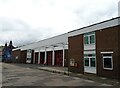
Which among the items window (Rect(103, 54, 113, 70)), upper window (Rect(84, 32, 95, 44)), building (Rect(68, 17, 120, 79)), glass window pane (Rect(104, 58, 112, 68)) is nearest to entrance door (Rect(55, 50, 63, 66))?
building (Rect(68, 17, 120, 79))

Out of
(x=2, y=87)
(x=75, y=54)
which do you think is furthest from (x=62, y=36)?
(x=2, y=87)

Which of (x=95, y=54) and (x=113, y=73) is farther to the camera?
(x=95, y=54)

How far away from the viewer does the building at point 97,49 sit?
1759 cm

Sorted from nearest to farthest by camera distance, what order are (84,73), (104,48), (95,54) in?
(104,48) → (95,54) → (84,73)

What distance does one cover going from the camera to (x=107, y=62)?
60.5 feet

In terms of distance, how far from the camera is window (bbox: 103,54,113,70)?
59.1 ft

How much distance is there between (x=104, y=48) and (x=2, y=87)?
11076mm

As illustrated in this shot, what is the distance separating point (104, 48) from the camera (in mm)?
18906

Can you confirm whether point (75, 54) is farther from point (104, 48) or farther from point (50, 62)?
point (50, 62)

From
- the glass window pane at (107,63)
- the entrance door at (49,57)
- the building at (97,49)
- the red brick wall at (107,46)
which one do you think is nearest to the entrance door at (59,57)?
the entrance door at (49,57)

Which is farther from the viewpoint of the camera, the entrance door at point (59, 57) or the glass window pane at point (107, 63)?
the entrance door at point (59, 57)

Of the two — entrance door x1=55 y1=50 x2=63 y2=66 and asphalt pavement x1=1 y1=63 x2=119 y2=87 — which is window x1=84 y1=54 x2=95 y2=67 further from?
entrance door x1=55 y1=50 x2=63 y2=66

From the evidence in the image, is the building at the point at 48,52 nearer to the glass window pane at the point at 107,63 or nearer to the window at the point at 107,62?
the window at the point at 107,62

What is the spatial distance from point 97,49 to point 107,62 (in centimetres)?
220
